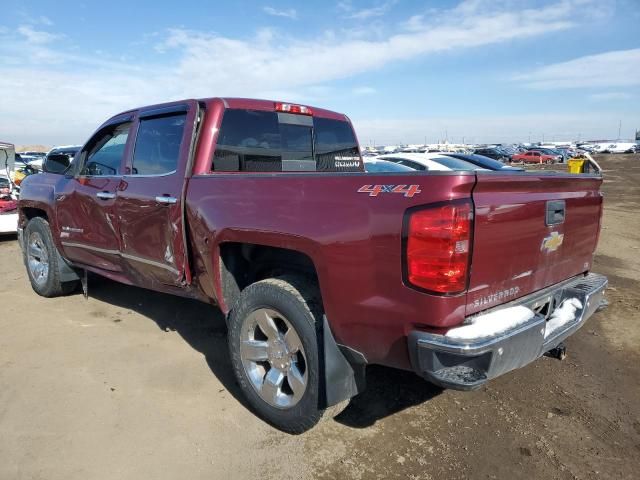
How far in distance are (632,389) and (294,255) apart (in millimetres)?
2622

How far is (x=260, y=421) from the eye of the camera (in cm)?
311

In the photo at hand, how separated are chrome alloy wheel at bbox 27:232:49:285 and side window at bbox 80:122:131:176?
55.1 inches

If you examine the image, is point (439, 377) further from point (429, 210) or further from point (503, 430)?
point (503, 430)

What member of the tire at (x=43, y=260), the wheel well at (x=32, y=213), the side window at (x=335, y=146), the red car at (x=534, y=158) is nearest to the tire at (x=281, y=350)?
the side window at (x=335, y=146)

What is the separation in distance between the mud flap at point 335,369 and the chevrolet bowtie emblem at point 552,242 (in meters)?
1.18

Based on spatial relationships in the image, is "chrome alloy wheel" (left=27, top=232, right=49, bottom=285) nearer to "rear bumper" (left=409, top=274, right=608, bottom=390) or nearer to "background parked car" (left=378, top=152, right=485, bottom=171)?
"rear bumper" (left=409, top=274, right=608, bottom=390)

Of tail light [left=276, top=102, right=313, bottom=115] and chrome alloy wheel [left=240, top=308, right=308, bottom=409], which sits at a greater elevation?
tail light [left=276, top=102, right=313, bottom=115]

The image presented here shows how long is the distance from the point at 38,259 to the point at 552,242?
5.44m

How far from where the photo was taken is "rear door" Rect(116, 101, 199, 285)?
11.3 feet

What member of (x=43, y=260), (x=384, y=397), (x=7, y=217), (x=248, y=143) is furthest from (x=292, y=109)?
(x=7, y=217)

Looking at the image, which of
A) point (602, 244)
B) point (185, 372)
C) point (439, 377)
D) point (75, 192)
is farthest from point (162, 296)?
point (602, 244)

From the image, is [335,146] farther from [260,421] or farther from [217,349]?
[260,421]

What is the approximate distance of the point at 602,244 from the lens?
27.6 feet

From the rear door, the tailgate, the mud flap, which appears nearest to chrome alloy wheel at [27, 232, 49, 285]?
the rear door
